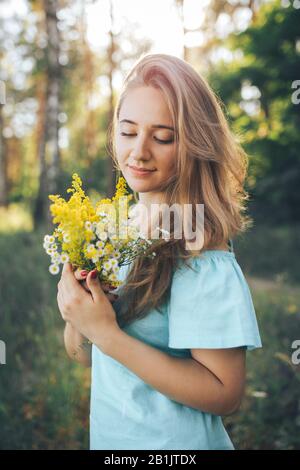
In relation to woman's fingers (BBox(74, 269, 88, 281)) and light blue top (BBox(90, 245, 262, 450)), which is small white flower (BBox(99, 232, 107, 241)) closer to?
woman's fingers (BBox(74, 269, 88, 281))

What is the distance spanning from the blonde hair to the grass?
199cm

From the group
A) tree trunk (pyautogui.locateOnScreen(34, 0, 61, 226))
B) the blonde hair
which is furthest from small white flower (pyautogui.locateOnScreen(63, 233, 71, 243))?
tree trunk (pyautogui.locateOnScreen(34, 0, 61, 226))

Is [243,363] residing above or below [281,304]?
above

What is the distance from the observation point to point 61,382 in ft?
11.1

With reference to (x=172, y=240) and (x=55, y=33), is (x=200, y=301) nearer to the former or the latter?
(x=172, y=240)

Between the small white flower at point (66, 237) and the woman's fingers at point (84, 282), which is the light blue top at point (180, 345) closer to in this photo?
the woman's fingers at point (84, 282)

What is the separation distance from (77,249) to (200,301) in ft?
1.23

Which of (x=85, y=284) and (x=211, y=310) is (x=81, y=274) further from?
(x=211, y=310)

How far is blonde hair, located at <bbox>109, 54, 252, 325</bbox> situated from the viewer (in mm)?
1460

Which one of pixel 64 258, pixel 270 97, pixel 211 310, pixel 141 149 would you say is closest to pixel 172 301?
pixel 211 310

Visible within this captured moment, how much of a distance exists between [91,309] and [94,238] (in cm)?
20
